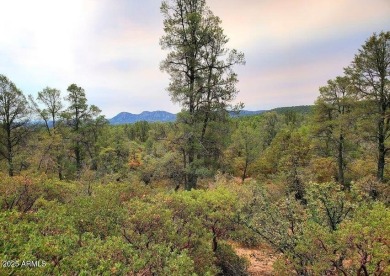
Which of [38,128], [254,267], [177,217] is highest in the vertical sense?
[38,128]

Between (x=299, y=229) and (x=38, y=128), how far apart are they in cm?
2773

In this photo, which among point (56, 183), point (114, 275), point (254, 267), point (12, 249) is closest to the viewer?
point (12, 249)

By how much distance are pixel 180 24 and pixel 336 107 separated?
51.6 feet

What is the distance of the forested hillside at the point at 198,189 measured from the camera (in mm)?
6664

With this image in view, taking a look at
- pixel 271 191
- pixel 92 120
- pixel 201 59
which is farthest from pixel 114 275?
pixel 92 120

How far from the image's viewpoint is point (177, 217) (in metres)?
10.3

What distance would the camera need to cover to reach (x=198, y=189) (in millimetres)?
17469

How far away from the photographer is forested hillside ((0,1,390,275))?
6664 mm

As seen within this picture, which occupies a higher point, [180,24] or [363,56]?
[180,24]

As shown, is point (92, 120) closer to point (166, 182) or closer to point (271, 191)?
point (166, 182)

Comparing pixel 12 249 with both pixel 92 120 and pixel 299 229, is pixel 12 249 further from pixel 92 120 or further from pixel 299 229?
pixel 92 120

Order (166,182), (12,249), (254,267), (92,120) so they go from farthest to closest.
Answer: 1. (92,120)
2. (166,182)
3. (254,267)
4. (12,249)

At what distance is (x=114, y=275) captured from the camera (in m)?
5.42

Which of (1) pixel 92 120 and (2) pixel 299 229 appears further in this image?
(1) pixel 92 120
